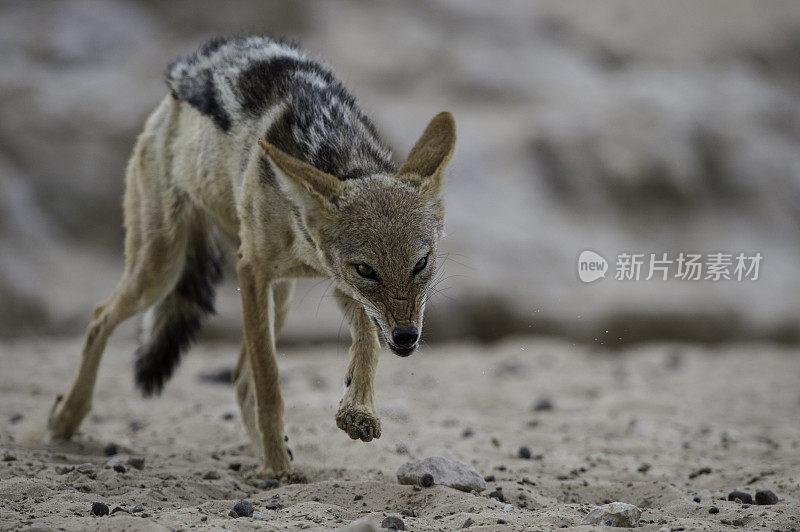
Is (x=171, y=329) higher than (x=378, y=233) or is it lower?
lower

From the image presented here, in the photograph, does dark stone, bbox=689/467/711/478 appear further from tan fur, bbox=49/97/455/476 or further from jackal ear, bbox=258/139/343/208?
jackal ear, bbox=258/139/343/208

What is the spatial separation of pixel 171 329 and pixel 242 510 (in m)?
2.47

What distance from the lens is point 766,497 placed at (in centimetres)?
416

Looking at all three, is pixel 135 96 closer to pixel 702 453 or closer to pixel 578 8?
pixel 578 8

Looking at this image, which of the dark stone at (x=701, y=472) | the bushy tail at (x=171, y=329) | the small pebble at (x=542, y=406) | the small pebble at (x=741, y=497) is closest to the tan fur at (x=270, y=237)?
the bushy tail at (x=171, y=329)

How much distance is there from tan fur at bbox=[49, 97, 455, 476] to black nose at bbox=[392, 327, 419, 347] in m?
0.05

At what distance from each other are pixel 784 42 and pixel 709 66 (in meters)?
1.32

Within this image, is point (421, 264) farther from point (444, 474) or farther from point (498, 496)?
point (498, 496)

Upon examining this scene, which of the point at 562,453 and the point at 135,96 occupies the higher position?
the point at 135,96

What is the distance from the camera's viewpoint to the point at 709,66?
38.1ft

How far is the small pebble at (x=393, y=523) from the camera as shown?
3426 mm

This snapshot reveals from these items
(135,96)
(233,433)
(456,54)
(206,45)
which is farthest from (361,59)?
(233,433)

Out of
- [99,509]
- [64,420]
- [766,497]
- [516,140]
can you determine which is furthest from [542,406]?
[516,140]

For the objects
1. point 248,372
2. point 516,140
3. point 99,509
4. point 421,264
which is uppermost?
point 516,140
